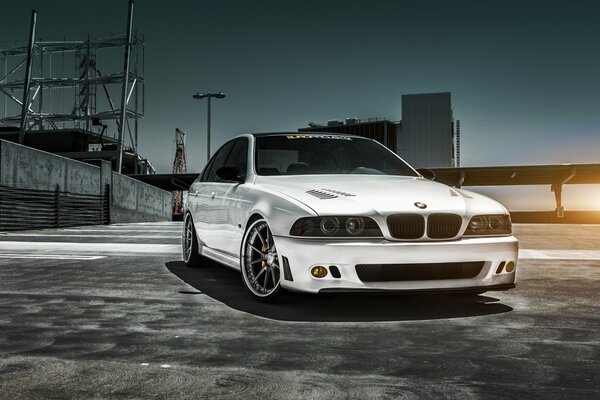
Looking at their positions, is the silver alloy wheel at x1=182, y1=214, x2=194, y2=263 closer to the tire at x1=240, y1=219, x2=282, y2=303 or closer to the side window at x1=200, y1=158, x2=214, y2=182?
the side window at x1=200, y1=158, x2=214, y2=182

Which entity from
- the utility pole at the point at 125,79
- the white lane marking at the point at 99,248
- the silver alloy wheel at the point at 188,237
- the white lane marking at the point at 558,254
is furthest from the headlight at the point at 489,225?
the utility pole at the point at 125,79

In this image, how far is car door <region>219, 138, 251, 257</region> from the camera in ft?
18.4

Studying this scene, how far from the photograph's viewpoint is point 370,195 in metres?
4.85

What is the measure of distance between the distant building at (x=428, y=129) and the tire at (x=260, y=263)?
127 metres

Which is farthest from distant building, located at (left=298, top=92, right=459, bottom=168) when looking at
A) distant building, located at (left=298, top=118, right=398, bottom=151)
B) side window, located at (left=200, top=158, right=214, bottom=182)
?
side window, located at (left=200, top=158, right=214, bottom=182)

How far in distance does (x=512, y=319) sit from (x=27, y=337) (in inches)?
126

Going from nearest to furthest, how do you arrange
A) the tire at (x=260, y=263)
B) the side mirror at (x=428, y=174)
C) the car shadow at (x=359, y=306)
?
the car shadow at (x=359, y=306) < the tire at (x=260, y=263) < the side mirror at (x=428, y=174)

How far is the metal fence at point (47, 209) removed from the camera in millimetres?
18188

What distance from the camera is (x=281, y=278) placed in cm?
477

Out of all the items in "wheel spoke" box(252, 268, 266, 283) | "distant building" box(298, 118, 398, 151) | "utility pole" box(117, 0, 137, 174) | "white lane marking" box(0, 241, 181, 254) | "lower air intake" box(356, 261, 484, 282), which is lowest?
"white lane marking" box(0, 241, 181, 254)

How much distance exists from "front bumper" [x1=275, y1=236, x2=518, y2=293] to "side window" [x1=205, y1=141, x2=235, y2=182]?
8.74 feet

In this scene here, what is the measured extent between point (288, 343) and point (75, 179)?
21.2 meters

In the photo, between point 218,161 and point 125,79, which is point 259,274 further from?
point 125,79

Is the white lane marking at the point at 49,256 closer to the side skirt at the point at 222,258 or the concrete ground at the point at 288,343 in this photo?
the concrete ground at the point at 288,343
